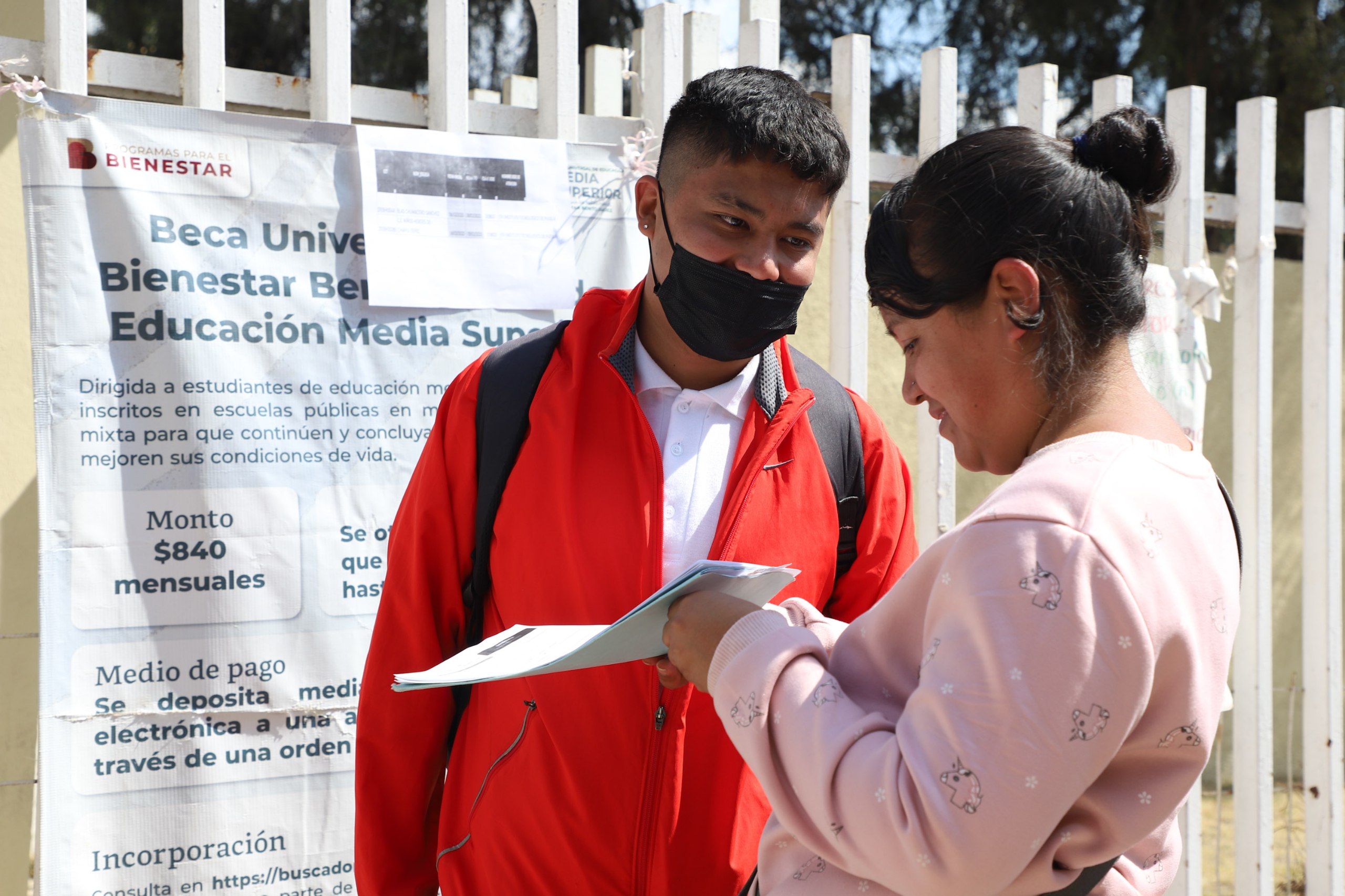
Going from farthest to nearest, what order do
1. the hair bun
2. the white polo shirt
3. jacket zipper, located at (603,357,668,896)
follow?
the white polo shirt < jacket zipper, located at (603,357,668,896) < the hair bun

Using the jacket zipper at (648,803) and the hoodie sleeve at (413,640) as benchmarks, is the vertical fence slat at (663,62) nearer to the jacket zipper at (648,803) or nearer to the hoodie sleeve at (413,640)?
the hoodie sleeve at (413,640)

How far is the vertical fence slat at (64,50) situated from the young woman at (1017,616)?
1953 mm

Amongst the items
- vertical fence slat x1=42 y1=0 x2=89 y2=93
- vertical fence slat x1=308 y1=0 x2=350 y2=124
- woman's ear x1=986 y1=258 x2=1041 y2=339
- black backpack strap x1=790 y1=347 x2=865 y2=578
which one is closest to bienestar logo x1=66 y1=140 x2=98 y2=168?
vertical fence slat x1=42 y1=0 x2=89 y2=93

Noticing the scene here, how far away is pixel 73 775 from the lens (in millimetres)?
2408

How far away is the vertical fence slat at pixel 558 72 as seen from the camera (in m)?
2.88

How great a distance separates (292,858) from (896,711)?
1957mm

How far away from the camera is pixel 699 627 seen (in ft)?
4.19

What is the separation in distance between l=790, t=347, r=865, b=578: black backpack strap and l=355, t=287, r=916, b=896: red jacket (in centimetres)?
2

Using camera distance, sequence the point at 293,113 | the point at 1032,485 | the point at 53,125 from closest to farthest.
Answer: the point at 1032,485
the point at 53,125
the point at 293,113

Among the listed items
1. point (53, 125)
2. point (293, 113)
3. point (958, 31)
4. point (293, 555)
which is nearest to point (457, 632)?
point (293, 555)

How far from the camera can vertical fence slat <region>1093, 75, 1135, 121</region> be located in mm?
3523

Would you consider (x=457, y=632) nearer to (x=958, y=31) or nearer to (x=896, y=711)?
(x=896, y=711)

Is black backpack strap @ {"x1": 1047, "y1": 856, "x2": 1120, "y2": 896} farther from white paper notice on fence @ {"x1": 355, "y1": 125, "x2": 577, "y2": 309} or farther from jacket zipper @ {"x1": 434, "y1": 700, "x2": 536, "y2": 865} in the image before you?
white paper notice on fence @ {"x1": 355, "y1": 125, "x2": 577, "y2": 309}

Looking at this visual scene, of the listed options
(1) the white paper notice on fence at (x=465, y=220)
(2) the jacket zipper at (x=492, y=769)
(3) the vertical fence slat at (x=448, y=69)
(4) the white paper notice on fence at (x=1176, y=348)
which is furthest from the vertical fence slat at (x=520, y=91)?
(2) the jacket zipper at (x=492, y=769)
